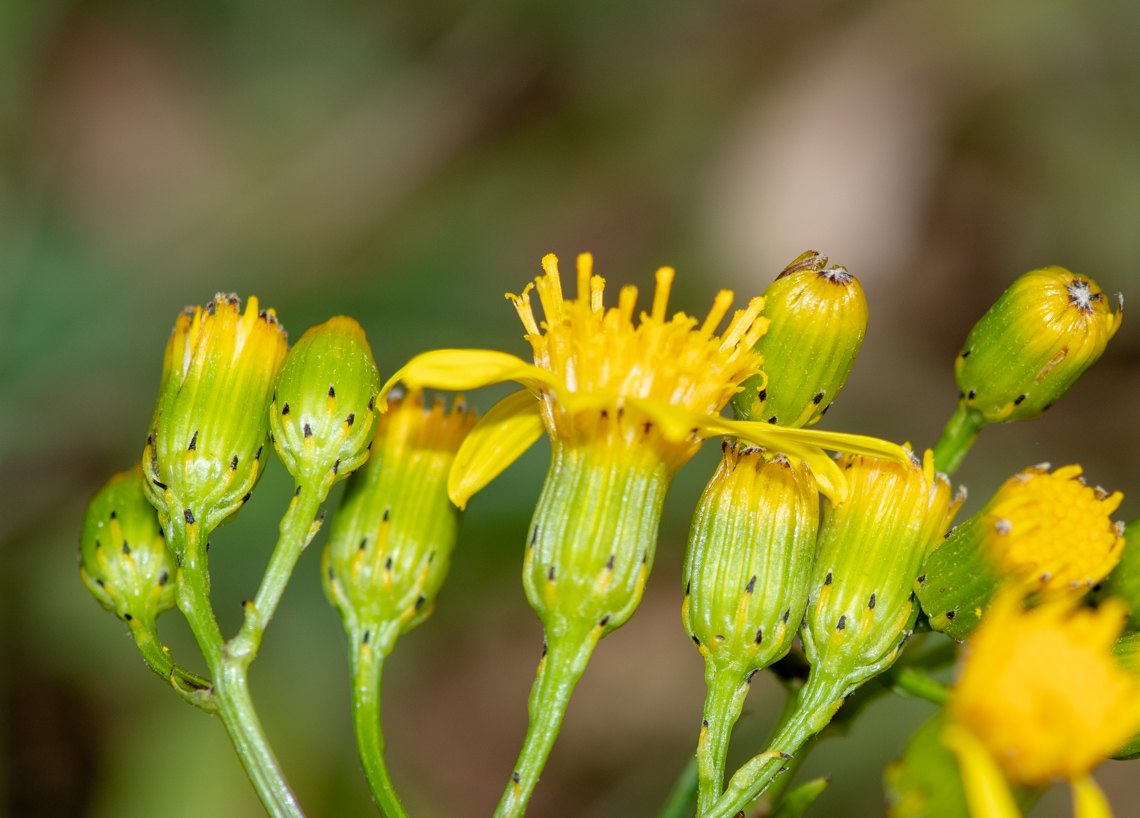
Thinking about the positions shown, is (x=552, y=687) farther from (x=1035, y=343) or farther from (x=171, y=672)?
(x=1035, y=343)

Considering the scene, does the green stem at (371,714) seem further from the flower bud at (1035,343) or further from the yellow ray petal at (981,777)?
the flower bud at (1035,343)

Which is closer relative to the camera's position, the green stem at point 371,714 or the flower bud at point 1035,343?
the green stem at point 371,714

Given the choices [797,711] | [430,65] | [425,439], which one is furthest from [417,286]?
[797,711]

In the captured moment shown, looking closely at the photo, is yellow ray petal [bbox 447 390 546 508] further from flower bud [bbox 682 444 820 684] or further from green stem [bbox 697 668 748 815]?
green stem [bbox 697 668 748 815]

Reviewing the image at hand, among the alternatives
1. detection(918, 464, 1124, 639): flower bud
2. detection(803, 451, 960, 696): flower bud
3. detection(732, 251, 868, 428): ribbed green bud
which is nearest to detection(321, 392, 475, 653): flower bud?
detection(732, 251, 868, 428): ribbed green bud

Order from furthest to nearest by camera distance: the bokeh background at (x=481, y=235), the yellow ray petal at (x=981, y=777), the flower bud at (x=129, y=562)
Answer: the bokeh background at (x=481, y=235), the flower bud at (x=129, y=562), the yellow ray petal at (x=981, y=777)

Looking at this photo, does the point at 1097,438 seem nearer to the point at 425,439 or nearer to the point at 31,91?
the point at 425,439

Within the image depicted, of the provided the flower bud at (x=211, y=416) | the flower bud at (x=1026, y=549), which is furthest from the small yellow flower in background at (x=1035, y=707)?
the flower bud at (x=211, y=416)
